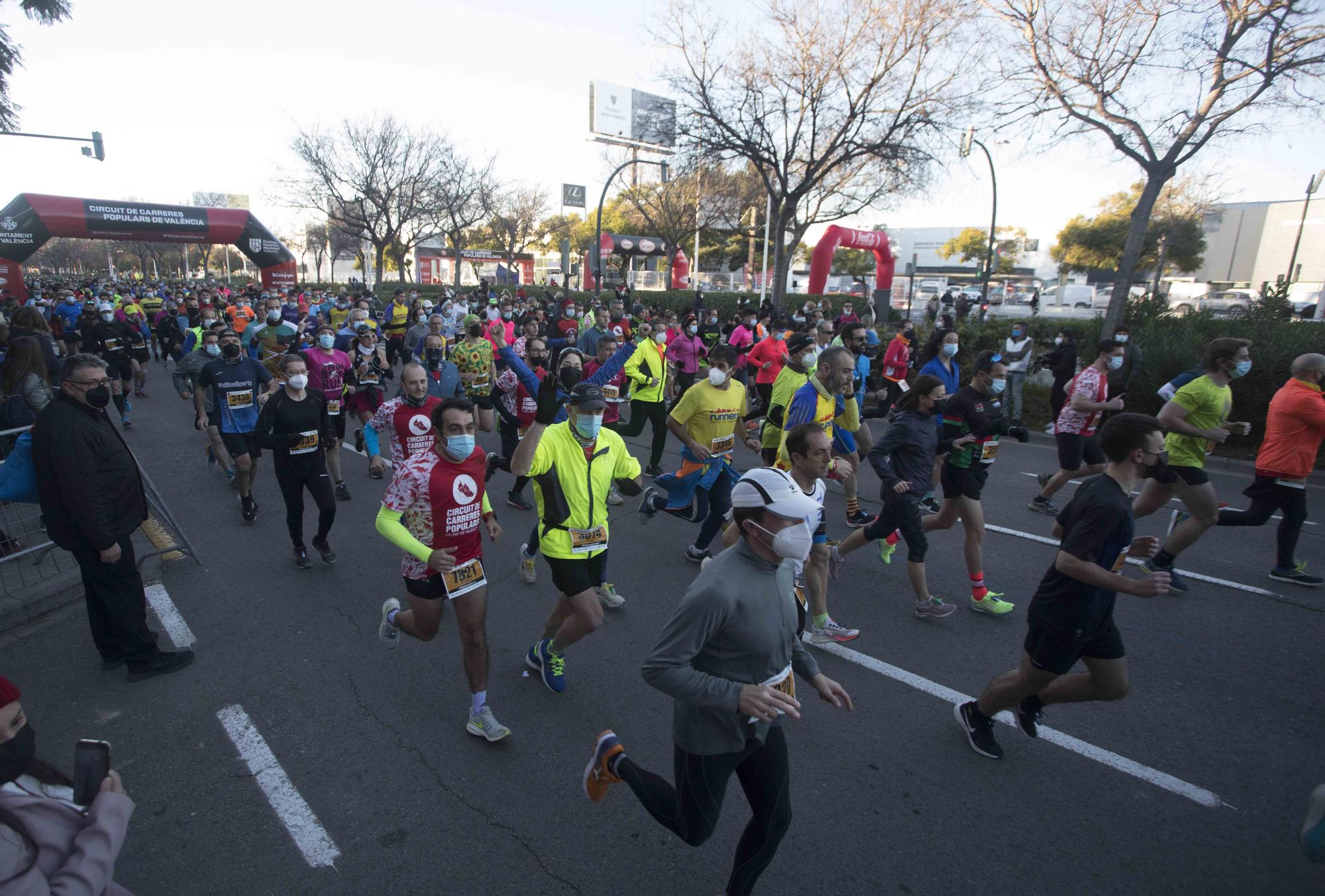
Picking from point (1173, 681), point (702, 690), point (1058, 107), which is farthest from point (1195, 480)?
point (1058, 107)

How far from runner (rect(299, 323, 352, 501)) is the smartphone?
6027 mm

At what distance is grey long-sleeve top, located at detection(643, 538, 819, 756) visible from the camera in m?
2.17

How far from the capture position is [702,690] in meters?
2.16

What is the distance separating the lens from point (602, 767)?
269 cm

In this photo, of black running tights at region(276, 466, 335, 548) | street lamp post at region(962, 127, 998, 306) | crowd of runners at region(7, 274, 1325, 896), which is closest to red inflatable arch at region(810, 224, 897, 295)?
street lamp post at region(962, 127, 998, 306)

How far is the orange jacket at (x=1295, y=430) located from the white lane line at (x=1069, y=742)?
10.7 feet

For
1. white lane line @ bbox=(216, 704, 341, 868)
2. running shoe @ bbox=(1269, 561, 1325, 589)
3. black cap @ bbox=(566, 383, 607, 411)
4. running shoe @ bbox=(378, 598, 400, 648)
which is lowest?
white lane line @ bbox=(216, 704, 341, 868)

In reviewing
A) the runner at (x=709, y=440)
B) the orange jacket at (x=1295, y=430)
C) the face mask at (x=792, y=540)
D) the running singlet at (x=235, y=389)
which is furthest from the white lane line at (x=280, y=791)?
the orange jacket at (x=1295, y=430)

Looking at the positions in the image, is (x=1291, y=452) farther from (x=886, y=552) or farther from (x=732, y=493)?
(x=732, y=493)

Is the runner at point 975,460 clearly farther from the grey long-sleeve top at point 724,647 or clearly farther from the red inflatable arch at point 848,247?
the red inflatable arch at point 848,247

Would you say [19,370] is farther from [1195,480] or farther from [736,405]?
[1195,480]

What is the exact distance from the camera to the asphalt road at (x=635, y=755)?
114 inches

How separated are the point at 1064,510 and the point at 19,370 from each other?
7869mm

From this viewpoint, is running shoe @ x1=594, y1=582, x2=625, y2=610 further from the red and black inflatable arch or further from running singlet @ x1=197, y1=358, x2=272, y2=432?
the red and black inflatable arch
